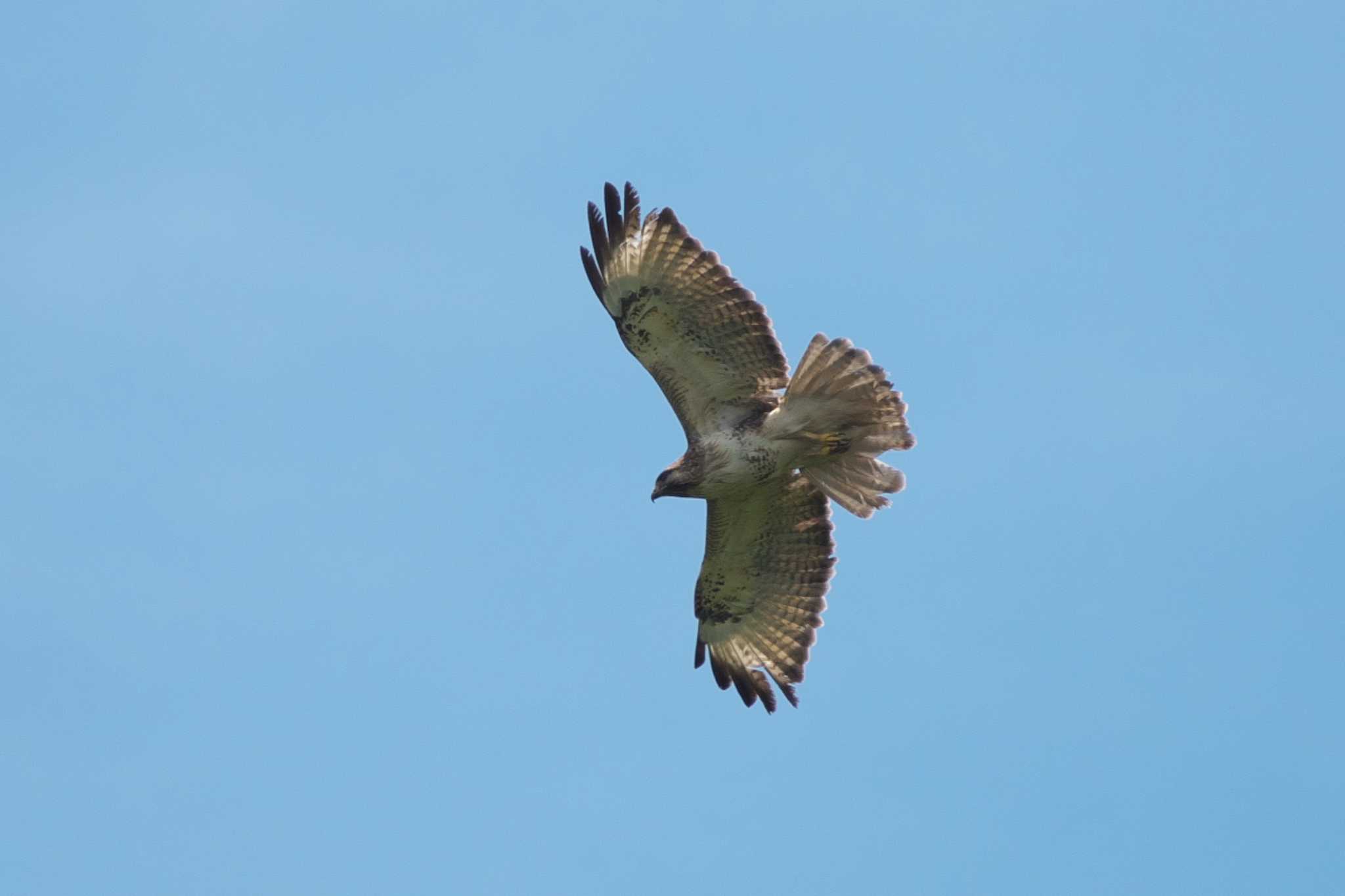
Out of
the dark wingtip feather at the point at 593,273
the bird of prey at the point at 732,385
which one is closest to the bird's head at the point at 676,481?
the bird of prey at the point at 732,385

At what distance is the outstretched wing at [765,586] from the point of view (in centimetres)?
1172

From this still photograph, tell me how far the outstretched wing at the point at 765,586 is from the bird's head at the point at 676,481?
46 centimetres

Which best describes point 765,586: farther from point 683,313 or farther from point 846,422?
point 683,313

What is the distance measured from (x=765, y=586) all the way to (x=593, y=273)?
2.34 m

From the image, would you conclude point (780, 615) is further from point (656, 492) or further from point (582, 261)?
point (582, 261)

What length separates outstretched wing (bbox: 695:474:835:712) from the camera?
1172 centimetres

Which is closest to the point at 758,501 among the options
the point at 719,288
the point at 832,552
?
the point at 832,552

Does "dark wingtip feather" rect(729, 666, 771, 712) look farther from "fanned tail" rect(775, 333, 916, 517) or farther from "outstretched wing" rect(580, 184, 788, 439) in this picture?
"outstretched wing" rect(580, 184, 788, 439)

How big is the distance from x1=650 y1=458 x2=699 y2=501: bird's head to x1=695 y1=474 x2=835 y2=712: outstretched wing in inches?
18.2

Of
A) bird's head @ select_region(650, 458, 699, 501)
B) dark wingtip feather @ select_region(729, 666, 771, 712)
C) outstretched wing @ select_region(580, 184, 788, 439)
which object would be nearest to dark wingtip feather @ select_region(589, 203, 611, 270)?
outstretched wing @ select_region(580, 184, 788, 439)

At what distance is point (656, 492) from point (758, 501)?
2.42ft

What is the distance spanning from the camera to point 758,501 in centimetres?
1162

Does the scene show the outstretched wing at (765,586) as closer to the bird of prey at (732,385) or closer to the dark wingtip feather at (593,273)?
the bird of prey at (732,385)

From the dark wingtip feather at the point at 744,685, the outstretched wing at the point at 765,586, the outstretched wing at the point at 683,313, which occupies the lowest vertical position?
the dark wingtip feather at the point at 744,685
